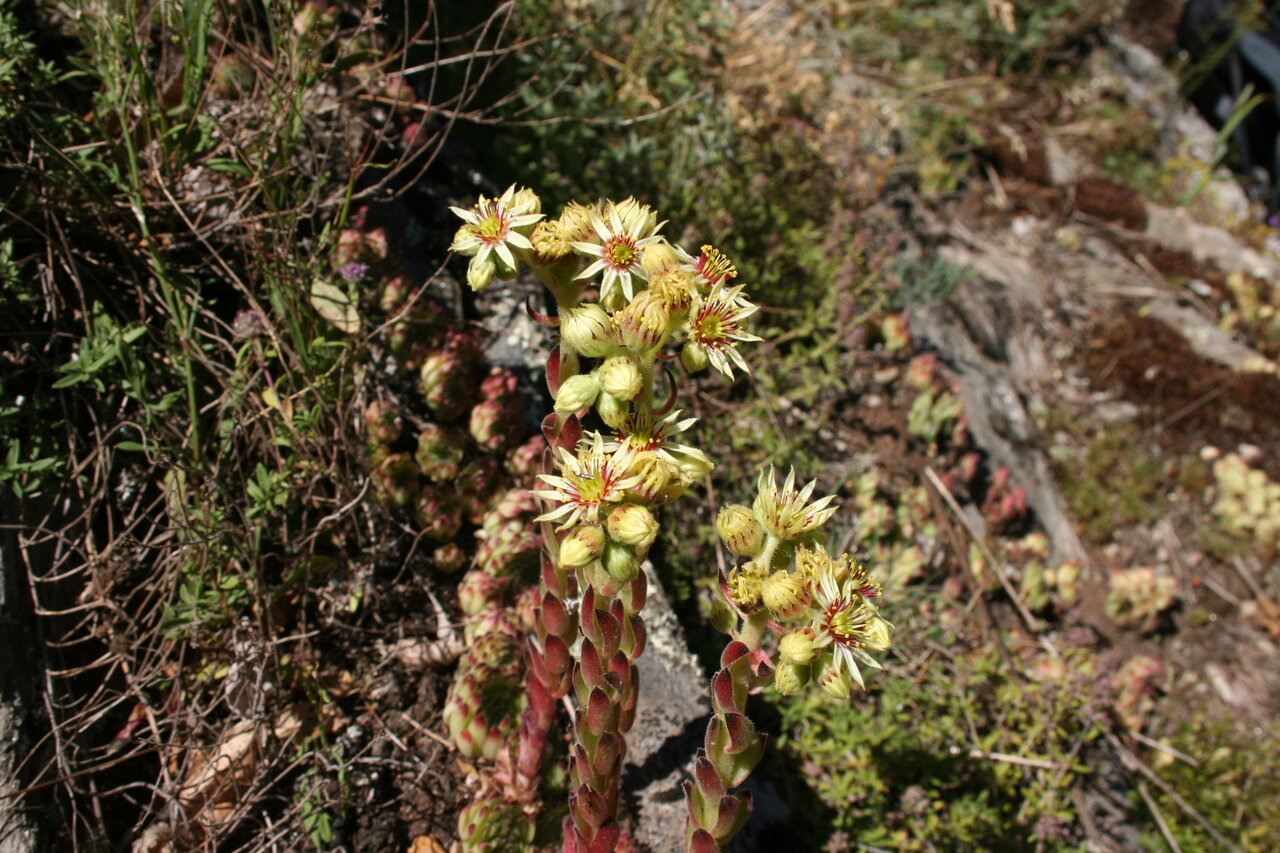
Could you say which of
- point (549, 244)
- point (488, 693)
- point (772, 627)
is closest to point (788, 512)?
point (772, 627)

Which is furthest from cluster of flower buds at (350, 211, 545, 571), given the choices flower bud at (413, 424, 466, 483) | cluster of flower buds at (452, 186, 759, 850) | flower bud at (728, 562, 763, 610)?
flower bud at (728, 562, 763, 610)

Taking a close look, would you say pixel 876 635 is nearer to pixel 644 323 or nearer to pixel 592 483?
pixel 592 483

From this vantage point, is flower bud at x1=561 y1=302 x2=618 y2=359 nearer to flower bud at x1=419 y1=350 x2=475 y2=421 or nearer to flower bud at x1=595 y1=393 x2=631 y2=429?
flower bud at x1=595 y1=393 x2=631 y2=429

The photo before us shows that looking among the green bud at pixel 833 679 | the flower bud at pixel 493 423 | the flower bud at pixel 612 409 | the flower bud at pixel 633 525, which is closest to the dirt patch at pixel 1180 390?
the flower bud at pixel 493 423

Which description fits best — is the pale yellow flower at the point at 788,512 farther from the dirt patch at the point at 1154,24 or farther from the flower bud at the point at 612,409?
the dirt patch at the point at 1154,24

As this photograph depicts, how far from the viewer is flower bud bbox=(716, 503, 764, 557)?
1.77 meters

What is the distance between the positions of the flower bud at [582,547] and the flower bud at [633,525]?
0.03 m

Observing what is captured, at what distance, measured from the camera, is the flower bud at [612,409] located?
174cm

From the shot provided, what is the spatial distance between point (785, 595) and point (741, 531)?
0.19 meters

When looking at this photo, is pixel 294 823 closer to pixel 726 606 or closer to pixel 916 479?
pixel 726 606

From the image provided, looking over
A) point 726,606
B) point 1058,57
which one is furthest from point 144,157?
point 1058,57

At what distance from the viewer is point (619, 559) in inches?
65.4

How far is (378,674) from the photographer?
2545mm

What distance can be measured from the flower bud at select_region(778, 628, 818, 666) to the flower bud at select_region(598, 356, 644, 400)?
58cm
